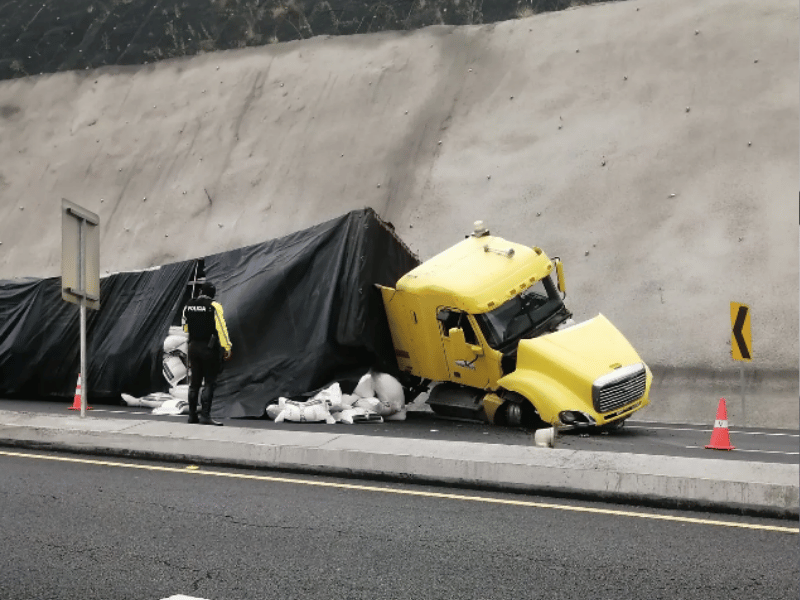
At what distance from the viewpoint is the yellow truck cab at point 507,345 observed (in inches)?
482

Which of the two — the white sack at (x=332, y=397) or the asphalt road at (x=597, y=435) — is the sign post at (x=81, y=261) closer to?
the asphalt road at (x=597, y=435)

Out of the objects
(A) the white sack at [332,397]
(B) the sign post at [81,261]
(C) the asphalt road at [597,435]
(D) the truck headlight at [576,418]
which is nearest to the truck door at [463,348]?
(C) the asphalt road at [597,435]

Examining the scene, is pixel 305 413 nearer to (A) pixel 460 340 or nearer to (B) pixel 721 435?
(A) pixel 460 340

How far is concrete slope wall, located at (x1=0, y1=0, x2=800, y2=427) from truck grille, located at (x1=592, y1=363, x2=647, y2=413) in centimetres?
499

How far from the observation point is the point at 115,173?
102ft

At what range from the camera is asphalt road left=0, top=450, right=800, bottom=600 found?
16.8ft

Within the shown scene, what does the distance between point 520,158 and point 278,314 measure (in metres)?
11.0

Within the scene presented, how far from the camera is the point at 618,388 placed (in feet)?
40.2

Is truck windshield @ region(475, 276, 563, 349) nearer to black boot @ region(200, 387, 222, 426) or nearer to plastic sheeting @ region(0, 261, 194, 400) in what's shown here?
black boot @ region(200, 387, 222, 426)

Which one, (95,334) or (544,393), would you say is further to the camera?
(95,334)

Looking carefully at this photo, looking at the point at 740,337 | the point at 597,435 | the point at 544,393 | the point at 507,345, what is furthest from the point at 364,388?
the point at 740,337

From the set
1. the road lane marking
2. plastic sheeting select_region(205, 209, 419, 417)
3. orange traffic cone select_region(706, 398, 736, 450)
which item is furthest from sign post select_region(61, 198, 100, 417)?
orange traffic cone select_region(706, 398, 736, 450)

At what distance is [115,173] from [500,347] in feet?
71.4

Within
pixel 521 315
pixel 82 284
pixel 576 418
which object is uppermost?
pixel 82 284
